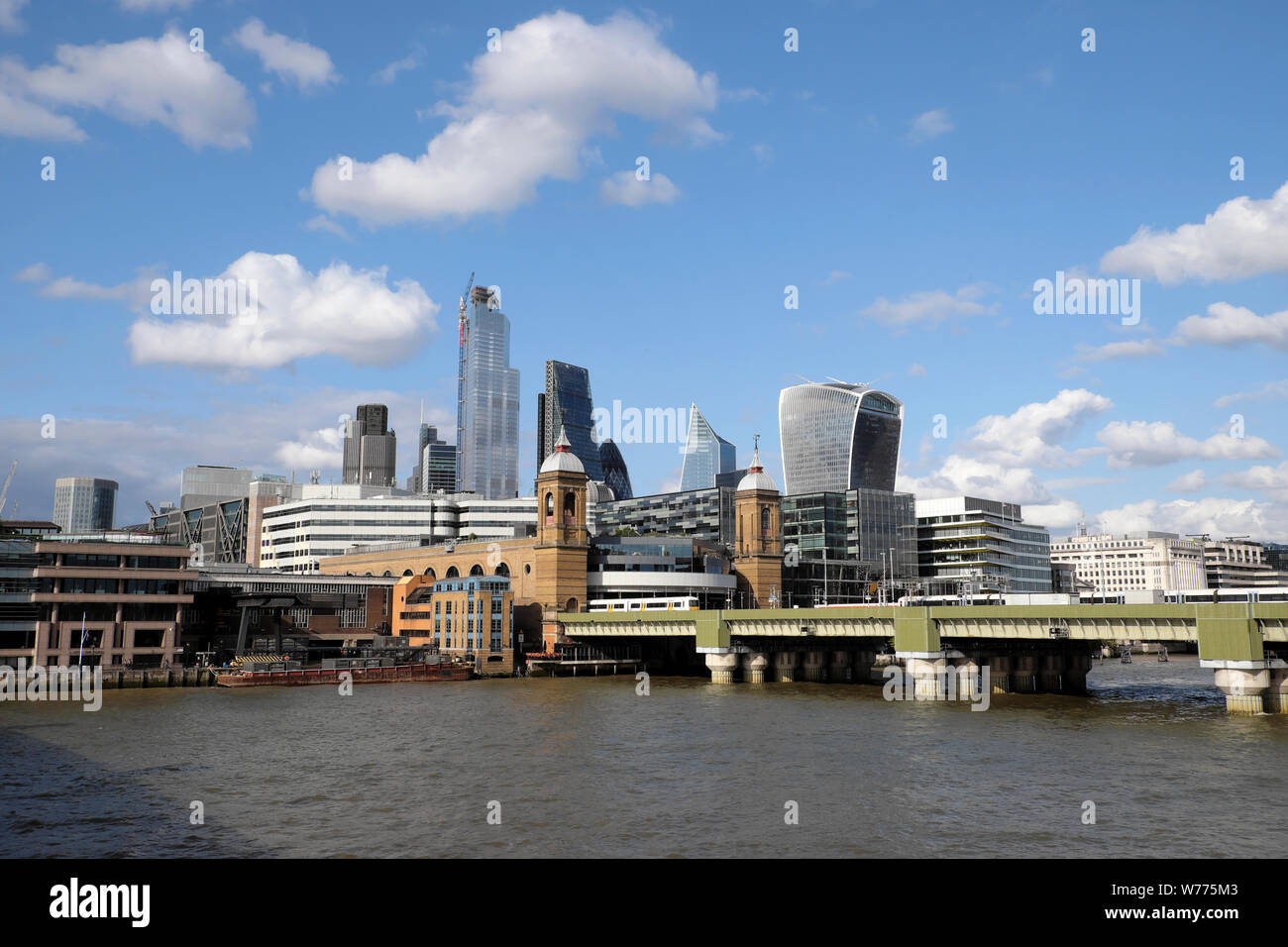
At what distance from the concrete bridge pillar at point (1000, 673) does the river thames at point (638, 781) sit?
1971cm

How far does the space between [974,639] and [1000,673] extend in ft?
16.0

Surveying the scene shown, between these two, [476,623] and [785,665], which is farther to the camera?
[476,623]

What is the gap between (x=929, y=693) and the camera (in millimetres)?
106438

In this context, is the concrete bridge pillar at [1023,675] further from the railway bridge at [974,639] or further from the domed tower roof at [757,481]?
the domed tower roof at [757,481]

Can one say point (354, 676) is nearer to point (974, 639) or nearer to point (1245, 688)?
point (974, 639)

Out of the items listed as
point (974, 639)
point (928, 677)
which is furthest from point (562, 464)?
point (928, 677)

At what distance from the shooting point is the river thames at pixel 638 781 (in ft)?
135

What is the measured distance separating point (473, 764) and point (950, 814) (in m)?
28.0

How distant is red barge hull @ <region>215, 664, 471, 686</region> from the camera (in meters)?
122

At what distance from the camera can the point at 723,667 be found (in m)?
135

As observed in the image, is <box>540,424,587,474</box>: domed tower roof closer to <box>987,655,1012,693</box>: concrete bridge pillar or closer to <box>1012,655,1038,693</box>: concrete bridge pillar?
<box>987,655,1012,693</box>: concrete bridge pillar

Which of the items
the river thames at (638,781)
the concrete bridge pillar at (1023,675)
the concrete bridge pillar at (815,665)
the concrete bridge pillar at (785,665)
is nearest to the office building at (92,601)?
the river thames at (638,781)
